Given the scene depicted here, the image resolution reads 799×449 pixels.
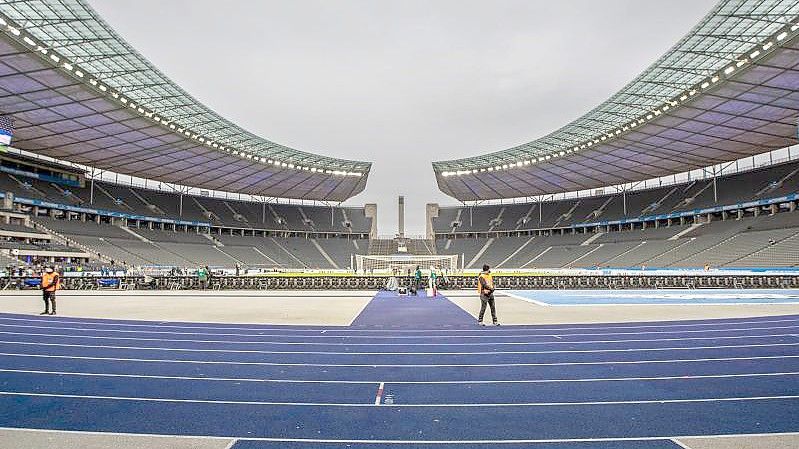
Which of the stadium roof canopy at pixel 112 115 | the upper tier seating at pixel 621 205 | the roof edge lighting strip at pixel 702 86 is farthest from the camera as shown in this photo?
the upper tier seating at pixel 621 205

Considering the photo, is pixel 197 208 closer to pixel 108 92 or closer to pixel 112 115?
pixel 112 115

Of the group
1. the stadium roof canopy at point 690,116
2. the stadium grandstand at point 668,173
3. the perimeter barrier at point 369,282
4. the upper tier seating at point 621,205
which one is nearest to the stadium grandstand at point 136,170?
the perimeter barrier at point 369,282

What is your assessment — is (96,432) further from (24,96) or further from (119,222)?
(119,222)

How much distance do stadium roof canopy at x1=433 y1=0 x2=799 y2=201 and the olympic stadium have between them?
0.76 feet

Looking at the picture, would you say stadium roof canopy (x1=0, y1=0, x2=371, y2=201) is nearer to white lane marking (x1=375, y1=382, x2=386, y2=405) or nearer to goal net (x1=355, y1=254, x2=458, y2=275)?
goal net (x1=355, y1=254, x2=458, y2=275)

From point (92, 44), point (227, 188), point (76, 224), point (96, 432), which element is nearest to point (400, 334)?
point (96, 432)

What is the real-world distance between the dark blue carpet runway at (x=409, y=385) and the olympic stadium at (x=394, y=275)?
0.05 m

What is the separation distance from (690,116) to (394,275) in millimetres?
24726

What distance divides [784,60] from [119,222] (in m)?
60.3

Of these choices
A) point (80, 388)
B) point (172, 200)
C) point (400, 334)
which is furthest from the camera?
point (172, 200)

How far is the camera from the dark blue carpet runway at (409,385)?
4.26m

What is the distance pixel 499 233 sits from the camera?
68312 millimetres

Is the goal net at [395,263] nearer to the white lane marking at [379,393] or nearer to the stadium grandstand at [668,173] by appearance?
the stadium grandstand at [668,173]

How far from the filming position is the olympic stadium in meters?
4.75
